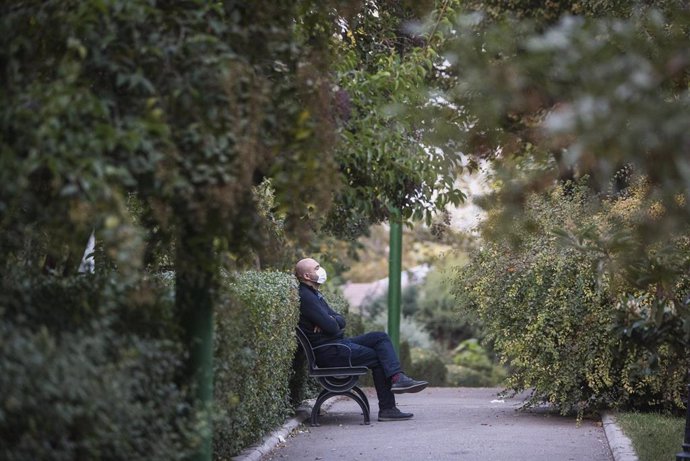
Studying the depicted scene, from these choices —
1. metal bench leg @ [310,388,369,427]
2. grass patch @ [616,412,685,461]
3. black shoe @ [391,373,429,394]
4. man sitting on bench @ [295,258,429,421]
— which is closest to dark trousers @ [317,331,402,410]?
man sitting on bench @ [295,258,429,421]

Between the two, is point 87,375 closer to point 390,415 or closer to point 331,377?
point 331,377

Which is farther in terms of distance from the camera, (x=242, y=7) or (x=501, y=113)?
(x=242, y=7)

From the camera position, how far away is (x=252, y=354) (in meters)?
8.62

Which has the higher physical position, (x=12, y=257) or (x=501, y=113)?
(x=501, y=113)

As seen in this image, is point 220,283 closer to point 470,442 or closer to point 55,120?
point 55,120

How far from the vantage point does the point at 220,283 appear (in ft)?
20.1

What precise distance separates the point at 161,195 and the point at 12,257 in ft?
5.29

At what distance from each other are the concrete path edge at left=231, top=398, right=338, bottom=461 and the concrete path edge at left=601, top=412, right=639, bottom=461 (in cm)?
297

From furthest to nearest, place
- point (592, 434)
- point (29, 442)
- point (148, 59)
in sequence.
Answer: point (592, 434)
point (148, 59)
point (29, 442)

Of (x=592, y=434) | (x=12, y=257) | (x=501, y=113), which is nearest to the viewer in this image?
(x=501, y=113)

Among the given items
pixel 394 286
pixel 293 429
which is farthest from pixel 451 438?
pixel 394 286

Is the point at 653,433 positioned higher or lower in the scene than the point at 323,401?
lower

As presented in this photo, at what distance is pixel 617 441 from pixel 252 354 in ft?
11.4

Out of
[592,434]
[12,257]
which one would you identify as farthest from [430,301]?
[12,257]
